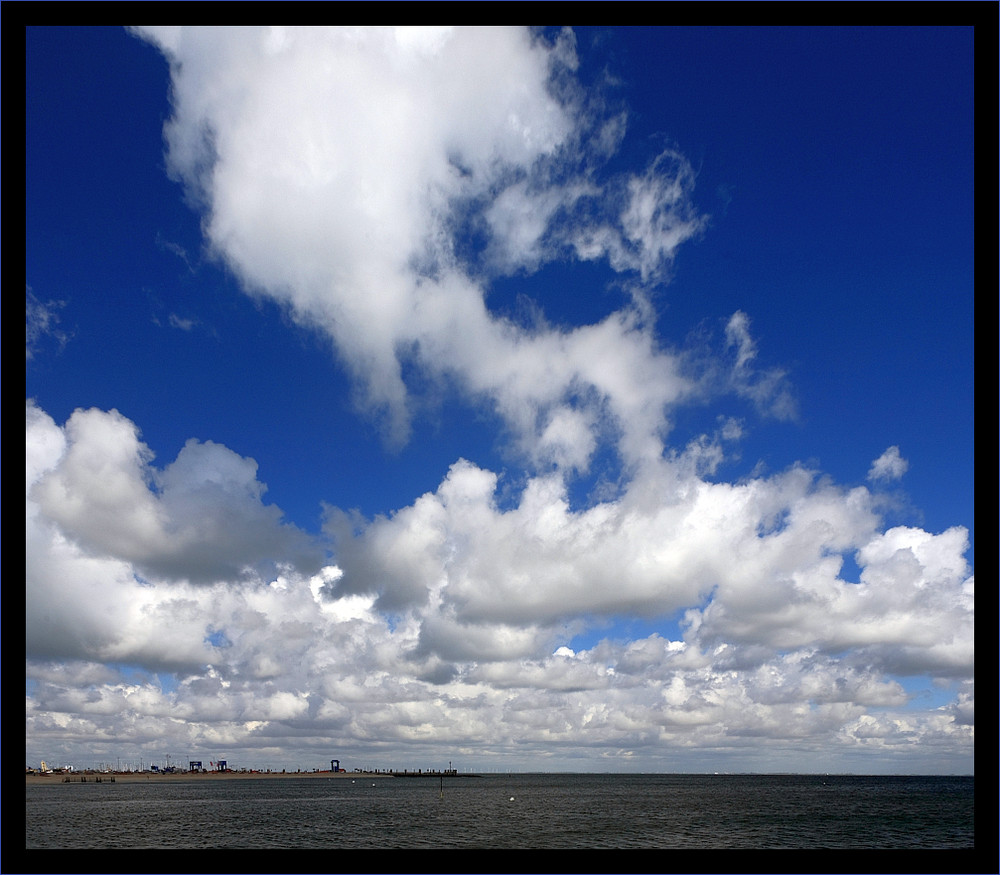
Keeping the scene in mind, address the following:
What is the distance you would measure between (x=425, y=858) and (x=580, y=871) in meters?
2.02

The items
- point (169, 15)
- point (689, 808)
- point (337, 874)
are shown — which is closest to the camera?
point (337, 874)

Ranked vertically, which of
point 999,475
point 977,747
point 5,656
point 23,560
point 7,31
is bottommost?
point 977,747

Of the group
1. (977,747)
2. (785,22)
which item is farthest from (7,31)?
(977,747)

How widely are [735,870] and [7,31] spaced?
584 inches

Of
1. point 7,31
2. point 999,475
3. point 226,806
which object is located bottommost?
point 226,806

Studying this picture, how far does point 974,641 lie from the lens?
9914 mm

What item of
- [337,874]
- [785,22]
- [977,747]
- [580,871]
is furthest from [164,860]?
[785,22]

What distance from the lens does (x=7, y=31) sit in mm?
10328

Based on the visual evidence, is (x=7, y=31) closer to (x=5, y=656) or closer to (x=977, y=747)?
(x=5, y=656)

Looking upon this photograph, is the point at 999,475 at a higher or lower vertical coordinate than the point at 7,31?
lower

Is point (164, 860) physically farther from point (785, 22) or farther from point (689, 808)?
point (689, 808)

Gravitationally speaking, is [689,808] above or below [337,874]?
below

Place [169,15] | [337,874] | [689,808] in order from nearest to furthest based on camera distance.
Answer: [337,874], [169,15], [689,808]

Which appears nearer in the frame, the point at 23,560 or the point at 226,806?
the point at 23,560
